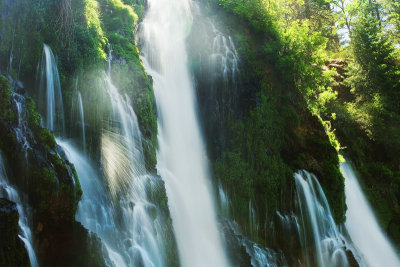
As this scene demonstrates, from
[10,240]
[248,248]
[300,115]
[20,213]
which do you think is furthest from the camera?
[300,115]

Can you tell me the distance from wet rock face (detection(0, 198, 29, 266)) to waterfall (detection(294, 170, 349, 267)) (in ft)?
34.7

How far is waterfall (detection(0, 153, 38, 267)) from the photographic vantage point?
506 centimetres

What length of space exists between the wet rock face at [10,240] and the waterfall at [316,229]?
10.6m

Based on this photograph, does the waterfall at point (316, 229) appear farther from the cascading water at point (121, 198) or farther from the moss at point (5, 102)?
the moss at point (5, 102)

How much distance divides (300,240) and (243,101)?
5.92 meters

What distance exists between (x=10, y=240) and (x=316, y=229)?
37.0 ft

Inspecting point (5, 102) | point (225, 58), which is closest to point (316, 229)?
point (225, 58)

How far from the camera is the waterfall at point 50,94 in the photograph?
24.9 feet

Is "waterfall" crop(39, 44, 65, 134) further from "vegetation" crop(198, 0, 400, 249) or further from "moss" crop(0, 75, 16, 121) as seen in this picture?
"vegetation" crop(198, 0, 400, 249)

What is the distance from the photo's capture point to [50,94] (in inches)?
305

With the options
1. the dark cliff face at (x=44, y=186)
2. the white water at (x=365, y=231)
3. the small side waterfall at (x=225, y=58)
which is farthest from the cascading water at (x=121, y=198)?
the white water at (x=365, y=231)

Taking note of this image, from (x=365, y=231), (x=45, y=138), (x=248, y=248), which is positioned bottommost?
(x=365, y=231)

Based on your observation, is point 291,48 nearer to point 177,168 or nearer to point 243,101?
point 243,101

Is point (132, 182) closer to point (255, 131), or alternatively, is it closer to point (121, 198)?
A: point (121, 198)
